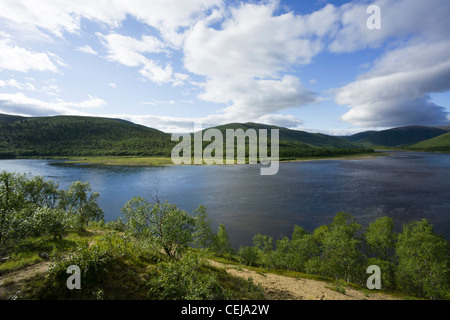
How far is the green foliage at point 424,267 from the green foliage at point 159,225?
1236 inches

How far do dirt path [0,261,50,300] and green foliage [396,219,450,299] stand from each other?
4183cm

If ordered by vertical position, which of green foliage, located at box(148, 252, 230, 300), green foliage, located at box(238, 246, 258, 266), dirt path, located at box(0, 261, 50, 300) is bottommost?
green foliage, located at box(238, 246, 258, 266)

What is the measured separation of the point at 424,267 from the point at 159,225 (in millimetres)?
36282

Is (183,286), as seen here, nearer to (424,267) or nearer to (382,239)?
(424,267)

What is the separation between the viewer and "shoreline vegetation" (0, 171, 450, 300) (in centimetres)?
1400

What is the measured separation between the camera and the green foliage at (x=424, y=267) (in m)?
26.8

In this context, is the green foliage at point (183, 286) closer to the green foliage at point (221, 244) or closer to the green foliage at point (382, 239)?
the green foliage at point (221, 244)

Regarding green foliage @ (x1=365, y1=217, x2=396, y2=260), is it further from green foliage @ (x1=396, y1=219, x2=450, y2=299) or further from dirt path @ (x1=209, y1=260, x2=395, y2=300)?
dirt path @ (x1=209, y1=260, x2=395, y2=300)
